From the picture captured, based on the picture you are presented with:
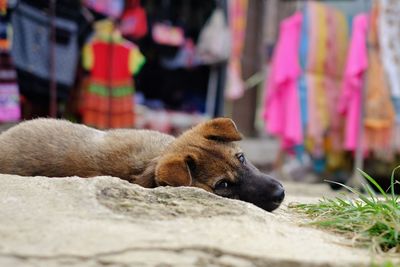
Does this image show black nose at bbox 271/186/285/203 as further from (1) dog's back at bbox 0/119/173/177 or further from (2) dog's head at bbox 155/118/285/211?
(1) dog's back at bbox 0/119/173/177

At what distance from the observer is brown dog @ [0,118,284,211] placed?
3.46m

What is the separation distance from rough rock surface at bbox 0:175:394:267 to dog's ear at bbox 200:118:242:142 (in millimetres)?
670

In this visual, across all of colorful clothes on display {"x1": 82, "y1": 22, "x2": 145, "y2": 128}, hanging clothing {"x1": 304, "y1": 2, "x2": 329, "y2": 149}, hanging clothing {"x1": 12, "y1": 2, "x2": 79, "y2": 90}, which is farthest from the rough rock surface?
hanging clothing {"x1": 304, "y1": 2, "x2": 329, "y2": 149}

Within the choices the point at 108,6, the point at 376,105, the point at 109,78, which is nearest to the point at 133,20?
the point at 108,6

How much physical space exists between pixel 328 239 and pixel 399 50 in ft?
19.0

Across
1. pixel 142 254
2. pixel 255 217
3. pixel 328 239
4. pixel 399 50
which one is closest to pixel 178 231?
pixel 142 254

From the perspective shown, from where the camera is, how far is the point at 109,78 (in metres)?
7.46

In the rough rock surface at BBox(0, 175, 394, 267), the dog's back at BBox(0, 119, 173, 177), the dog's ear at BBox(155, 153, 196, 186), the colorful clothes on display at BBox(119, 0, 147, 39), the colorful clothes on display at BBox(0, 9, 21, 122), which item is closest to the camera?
the rough rock surface at BBox(0, 175, 394, 267)

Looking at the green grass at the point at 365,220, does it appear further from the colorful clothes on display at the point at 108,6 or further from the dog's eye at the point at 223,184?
the colorful clothes on display at the point at 108,6

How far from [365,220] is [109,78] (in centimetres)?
507

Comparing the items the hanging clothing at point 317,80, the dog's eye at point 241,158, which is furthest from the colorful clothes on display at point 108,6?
the dog's eye at point 241,158

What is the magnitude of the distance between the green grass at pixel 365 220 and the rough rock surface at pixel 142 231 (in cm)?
12

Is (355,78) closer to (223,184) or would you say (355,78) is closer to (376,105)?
(376,105)

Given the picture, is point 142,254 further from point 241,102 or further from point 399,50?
point 241,102
